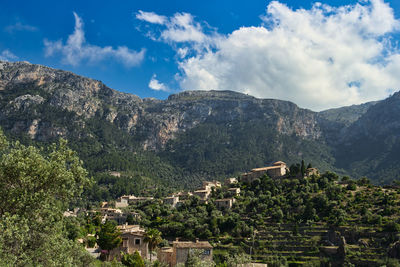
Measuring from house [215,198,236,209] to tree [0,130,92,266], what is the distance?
82418 mm

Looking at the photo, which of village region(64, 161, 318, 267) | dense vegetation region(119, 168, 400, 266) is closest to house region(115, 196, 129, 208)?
village region(64, 161, 318, 267)

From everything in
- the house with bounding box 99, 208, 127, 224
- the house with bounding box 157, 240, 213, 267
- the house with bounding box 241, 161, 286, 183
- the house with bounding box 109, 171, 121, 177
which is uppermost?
the house with bounding box 109, 171, 121, 177

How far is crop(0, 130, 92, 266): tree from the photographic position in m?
19.9

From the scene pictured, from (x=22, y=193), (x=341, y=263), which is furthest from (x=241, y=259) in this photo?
(x=22, y=193)

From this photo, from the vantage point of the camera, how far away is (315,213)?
86.6 m

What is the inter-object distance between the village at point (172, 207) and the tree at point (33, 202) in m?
23.7

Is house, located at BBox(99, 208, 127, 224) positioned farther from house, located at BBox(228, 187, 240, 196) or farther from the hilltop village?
house, located at BBox(228, 187, 240, 196)

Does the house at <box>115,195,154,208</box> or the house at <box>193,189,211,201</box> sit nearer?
the house at <box>193,189,211,201</box>

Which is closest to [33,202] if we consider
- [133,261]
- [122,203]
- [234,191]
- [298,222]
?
[133,261]

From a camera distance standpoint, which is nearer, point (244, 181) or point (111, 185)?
point (244, 181)

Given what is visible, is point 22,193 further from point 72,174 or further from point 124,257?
point 124,257

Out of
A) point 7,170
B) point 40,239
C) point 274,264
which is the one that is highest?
point 7,170

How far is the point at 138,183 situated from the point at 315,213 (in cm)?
10995

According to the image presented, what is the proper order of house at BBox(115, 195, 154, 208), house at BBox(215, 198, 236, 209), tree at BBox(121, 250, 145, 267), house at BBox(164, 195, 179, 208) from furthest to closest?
house at BBox(115, 195, 154, 208) < house at BBox(164, 195, 179, 208) < house at BBox(215, 198, 236, 209) < tree at BBox(121, 250, 145, 267)
